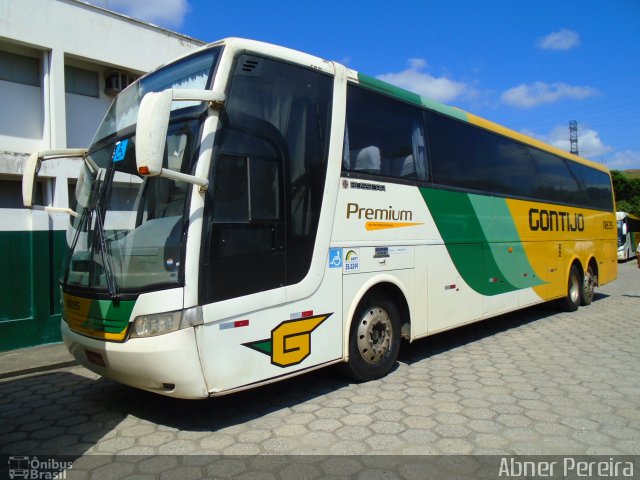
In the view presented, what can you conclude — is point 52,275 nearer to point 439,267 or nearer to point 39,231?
point 39,231

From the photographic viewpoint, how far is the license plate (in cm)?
402

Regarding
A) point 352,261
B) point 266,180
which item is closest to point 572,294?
point 352,261

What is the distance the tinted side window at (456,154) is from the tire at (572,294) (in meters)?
4.33

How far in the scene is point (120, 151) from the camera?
426 centimetres

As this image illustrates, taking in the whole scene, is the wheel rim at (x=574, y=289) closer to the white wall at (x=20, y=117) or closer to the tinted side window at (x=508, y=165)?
the tinted side window at (x=508, y=165)

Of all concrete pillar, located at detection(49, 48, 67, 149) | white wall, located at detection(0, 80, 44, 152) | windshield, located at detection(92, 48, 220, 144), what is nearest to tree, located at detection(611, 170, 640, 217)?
concrete pillar, located at detection(49, 48, 67, 149)

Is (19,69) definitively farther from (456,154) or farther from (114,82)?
(456,154)

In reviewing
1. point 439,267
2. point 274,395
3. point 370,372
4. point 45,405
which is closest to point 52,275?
point 45,405

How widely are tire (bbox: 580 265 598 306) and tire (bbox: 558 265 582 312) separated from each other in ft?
0.67

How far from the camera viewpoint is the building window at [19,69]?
10.0 metres

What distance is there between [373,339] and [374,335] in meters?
0.05

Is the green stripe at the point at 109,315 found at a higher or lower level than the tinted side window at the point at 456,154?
lower

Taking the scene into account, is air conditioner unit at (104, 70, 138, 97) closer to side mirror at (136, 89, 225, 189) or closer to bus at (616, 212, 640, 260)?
side mirror at (136, 89, 225, 189)

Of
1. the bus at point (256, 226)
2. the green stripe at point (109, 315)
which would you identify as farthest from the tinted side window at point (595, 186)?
the green stripe at point (109, 315)
